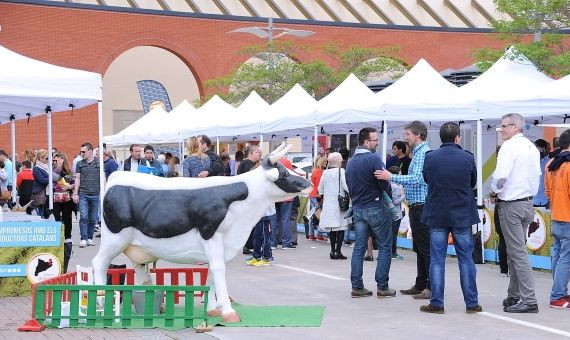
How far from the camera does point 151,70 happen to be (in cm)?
5041

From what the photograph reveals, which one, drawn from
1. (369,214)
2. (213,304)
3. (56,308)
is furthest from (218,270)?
(369,214)

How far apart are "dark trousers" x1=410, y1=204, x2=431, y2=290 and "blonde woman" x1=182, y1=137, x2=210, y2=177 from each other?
143 inches

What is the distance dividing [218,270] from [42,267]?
3.24 meters

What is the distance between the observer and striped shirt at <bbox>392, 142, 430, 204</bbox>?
10641 millimetres

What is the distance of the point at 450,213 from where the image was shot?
9852 mm

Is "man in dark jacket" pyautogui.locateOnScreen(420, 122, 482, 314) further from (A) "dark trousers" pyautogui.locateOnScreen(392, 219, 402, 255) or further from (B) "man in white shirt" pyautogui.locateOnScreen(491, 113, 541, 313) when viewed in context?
(A) "dark trousers" pyautogui.locateOnScreen(392, 219, 402, 255)

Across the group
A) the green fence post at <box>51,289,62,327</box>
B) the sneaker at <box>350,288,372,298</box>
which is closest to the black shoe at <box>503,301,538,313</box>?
the sneaker at <box>350,288,372,298</box>

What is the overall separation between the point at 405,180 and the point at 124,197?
324 centimetres

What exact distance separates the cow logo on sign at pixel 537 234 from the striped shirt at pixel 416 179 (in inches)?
140

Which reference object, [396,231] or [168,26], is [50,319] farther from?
[168,26]

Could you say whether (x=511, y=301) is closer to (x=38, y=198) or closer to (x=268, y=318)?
(x=268, y=318)

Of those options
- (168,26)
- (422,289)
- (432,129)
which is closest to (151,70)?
(168,26)

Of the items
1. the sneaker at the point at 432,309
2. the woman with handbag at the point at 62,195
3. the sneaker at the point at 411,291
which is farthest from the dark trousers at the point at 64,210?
the sneaker at the point at 432,309

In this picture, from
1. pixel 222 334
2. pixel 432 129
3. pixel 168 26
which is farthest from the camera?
pixel 168 26
